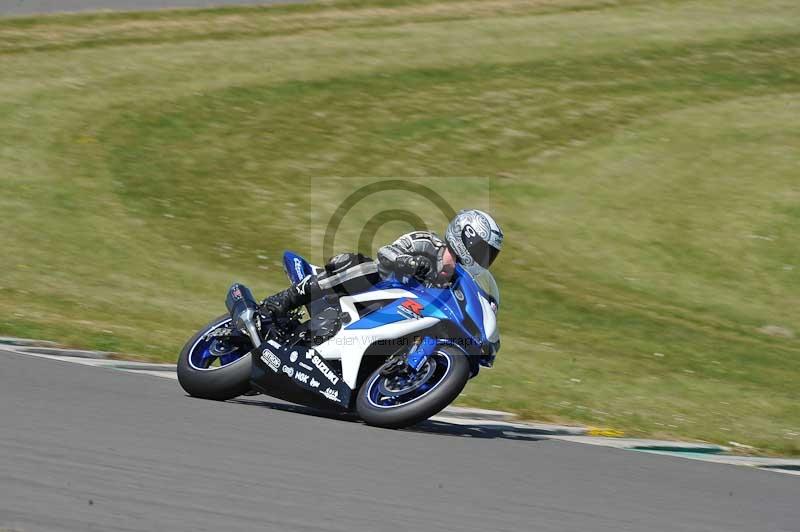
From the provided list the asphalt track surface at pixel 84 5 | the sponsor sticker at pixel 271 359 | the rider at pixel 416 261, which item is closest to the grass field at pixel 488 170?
the asphalt track surface at pixel 84 5

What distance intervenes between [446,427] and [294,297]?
148 cm

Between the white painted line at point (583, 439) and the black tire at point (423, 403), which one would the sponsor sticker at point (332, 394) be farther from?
the white painted line at point (583, 439)

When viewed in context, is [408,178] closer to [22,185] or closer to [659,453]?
[22,185]

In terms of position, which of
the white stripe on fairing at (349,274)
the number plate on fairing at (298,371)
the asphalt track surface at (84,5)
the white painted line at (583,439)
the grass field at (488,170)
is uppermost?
the white stripe on fairing at (349,274)

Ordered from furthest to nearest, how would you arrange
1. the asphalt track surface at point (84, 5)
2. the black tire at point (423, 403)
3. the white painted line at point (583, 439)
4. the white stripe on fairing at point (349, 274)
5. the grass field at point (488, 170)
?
the asphalt track surface at point (84, 5), the grass field at point (488, 170), the white painted line at point (583, 439), the white stripe on fairing at point (349, 274), the black tire at point (423, 403)

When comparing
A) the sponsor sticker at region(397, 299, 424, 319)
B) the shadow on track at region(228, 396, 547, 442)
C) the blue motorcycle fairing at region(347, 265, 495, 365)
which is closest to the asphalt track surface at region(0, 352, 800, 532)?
the shadow on track at region(228, 396, 547, 442)

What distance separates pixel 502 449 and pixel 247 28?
75.3 feet

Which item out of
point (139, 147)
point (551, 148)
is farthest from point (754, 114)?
point (139, 147)

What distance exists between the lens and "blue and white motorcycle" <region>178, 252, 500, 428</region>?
8.01m

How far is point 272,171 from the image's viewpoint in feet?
67.2

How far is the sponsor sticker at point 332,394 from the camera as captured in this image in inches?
324

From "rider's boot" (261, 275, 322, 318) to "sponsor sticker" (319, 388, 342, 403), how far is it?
2.33ft

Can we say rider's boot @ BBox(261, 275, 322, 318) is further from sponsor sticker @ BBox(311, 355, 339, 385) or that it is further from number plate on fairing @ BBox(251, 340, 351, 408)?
sponsor sticker @ BBox(311, 355, 339, 385)

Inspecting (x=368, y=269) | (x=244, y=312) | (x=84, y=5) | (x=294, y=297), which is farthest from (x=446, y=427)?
(x=84, y=5)
